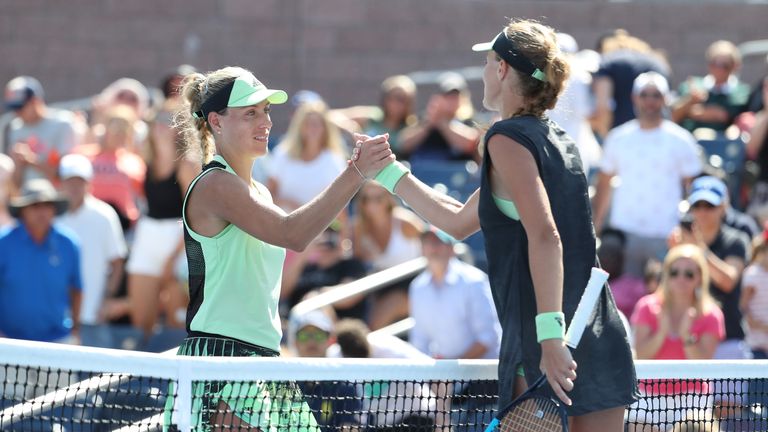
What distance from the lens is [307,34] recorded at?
14.5 metres

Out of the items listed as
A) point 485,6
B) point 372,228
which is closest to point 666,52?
point 485,6

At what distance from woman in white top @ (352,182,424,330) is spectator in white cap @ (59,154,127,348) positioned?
1.88 meters

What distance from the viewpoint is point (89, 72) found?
14648mm

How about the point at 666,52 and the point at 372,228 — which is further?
the point at 666,52

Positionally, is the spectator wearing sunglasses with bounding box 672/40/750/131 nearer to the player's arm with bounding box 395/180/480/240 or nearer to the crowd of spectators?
the crowd of spectators

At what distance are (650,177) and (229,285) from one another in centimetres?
599

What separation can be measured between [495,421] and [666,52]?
10850 mm

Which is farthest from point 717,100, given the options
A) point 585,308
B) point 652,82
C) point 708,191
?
point 585,308

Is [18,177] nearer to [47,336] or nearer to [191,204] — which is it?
[47,336]

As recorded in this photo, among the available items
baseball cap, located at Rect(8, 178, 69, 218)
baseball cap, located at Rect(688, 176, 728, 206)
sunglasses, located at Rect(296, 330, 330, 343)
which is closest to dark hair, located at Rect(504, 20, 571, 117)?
sunglasses, located at Rect(296, 330, 330, 343)

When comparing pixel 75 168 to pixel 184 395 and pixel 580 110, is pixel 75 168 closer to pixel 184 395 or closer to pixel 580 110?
pixel 580 110

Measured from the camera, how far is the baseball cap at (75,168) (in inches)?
395

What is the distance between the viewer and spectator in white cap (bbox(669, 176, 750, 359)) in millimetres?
8406

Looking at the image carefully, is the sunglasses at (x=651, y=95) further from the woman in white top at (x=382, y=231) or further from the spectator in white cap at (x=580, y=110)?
the woman in white top at (x=382, y=231)
